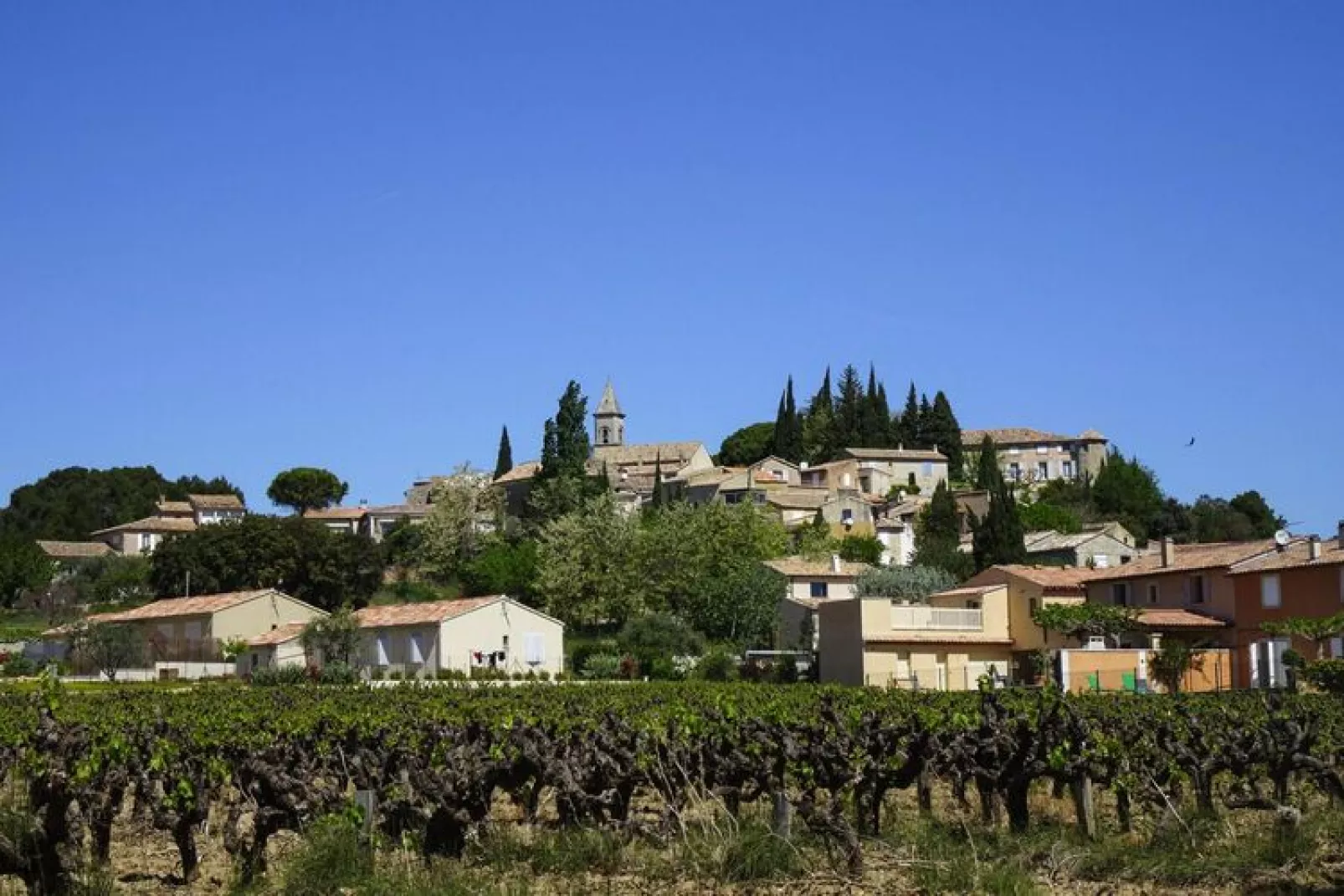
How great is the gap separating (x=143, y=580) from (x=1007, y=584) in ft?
202

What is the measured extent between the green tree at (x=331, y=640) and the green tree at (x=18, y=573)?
158ft

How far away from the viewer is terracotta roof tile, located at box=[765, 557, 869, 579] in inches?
3317

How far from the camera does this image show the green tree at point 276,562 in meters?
93.2

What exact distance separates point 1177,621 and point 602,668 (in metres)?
21.1

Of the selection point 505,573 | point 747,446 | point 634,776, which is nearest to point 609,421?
point 747,446

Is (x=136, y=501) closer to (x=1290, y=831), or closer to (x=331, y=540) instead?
(x=331, y=540)

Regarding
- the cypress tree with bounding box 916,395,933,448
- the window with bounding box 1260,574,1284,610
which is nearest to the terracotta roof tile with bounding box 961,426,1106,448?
the cypress tree with bounding box 916,395,933,448

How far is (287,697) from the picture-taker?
4359 cm

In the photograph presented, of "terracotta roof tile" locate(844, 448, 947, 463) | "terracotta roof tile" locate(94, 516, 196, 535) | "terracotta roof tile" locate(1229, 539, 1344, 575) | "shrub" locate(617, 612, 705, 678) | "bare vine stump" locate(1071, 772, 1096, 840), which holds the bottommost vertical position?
"bare vine stump" locate(1071, 772, 1096, 840)

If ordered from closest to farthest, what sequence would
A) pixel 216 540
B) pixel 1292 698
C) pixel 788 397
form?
1. pixel 1292 698
2. pixel 216 540
3. pixel 788 397

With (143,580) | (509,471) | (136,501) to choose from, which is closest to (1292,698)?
(143,580)

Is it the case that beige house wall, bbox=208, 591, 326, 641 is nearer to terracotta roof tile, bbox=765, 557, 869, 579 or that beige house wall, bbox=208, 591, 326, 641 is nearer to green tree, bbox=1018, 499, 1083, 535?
terracotta roof tile, bbox=765, 557, 869, 579

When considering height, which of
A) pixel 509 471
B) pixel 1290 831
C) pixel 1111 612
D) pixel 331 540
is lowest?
pixel 1290 831

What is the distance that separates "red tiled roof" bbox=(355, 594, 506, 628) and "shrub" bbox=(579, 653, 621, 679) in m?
5.42
